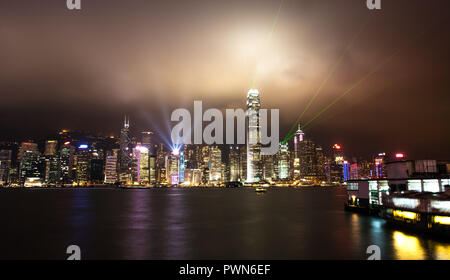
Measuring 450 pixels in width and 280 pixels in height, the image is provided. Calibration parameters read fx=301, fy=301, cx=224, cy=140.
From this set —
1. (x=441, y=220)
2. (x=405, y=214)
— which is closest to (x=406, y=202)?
(x=405, y=214)

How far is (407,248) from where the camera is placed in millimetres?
33312

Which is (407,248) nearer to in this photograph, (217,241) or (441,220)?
(441,220)

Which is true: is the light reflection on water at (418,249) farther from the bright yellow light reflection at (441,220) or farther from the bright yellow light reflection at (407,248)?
the bright yellow light reflection at (441,220)

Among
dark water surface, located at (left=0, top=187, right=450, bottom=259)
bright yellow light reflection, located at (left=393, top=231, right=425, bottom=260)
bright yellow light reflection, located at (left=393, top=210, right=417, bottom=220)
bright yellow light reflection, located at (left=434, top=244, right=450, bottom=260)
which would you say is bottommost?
dark water surface, located at (left=0, top=187, right=450, bottom=259)

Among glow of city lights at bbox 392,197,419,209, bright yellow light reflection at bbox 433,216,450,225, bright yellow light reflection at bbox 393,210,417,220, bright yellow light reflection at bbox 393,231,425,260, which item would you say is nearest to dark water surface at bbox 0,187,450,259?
bright yellow light reflection at bbox 393,231,425,260

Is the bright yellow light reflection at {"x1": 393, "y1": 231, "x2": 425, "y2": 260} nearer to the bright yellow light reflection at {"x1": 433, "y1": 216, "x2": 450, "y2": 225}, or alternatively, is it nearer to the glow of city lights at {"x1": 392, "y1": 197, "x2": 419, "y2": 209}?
the bright yellow light reflection at {"x1": 433, "y1": 216, "x2": 450, "y2": 225}

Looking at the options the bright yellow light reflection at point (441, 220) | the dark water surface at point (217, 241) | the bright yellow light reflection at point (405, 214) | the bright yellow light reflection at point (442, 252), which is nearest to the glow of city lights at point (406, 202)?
the bright yellow light reflection at point (405, 214)

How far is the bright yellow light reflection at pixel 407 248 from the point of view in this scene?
98.6 feet

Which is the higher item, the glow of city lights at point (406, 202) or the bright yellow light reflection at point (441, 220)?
the glow of city lights at point (406, 202)

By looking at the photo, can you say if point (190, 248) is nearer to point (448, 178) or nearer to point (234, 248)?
point (234, 248)

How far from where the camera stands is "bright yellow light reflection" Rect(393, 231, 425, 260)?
98.6 ft
